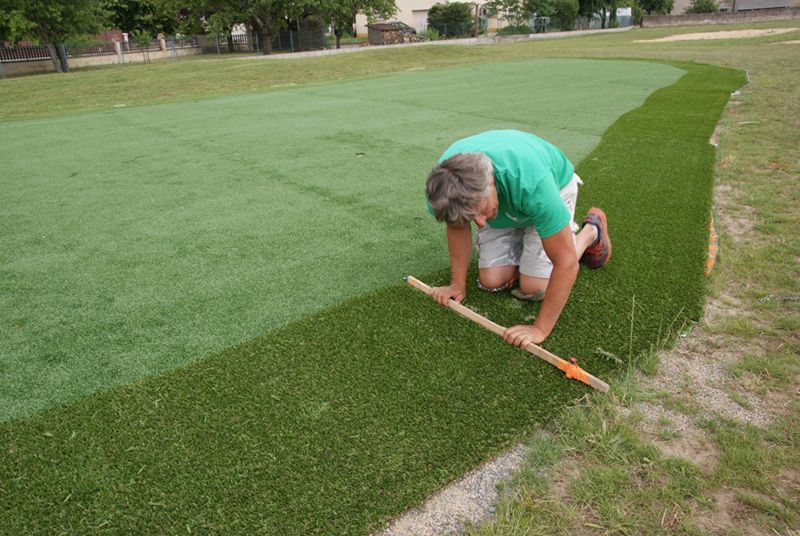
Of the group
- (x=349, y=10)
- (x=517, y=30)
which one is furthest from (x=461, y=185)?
(x=517, y=30)

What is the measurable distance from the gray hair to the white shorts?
880 mm

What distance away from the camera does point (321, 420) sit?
6.39 feet

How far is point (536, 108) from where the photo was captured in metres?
8.20

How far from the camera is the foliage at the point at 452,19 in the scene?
129 ft

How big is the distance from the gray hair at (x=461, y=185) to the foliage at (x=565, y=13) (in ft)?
143

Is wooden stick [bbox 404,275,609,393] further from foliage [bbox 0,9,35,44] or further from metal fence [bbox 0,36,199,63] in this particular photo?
metal fence [bbox 0,36,199,63]

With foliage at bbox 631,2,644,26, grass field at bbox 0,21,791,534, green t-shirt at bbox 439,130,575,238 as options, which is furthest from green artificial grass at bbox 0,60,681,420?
foliage at bbox 631,2,644,26

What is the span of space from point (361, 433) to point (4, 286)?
2.53m

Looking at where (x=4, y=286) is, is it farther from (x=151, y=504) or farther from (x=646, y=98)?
(x=646, y=98)

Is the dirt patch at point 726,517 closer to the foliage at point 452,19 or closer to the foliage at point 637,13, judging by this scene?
the foliage at point 452,19

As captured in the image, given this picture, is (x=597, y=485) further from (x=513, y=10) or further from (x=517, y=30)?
(x=513, y=10)

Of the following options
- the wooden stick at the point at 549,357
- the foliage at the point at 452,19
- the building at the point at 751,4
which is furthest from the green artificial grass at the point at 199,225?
the building at the point at 751,4

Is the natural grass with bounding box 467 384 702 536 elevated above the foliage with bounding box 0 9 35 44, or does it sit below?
below

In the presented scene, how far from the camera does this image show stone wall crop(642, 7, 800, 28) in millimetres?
35281
